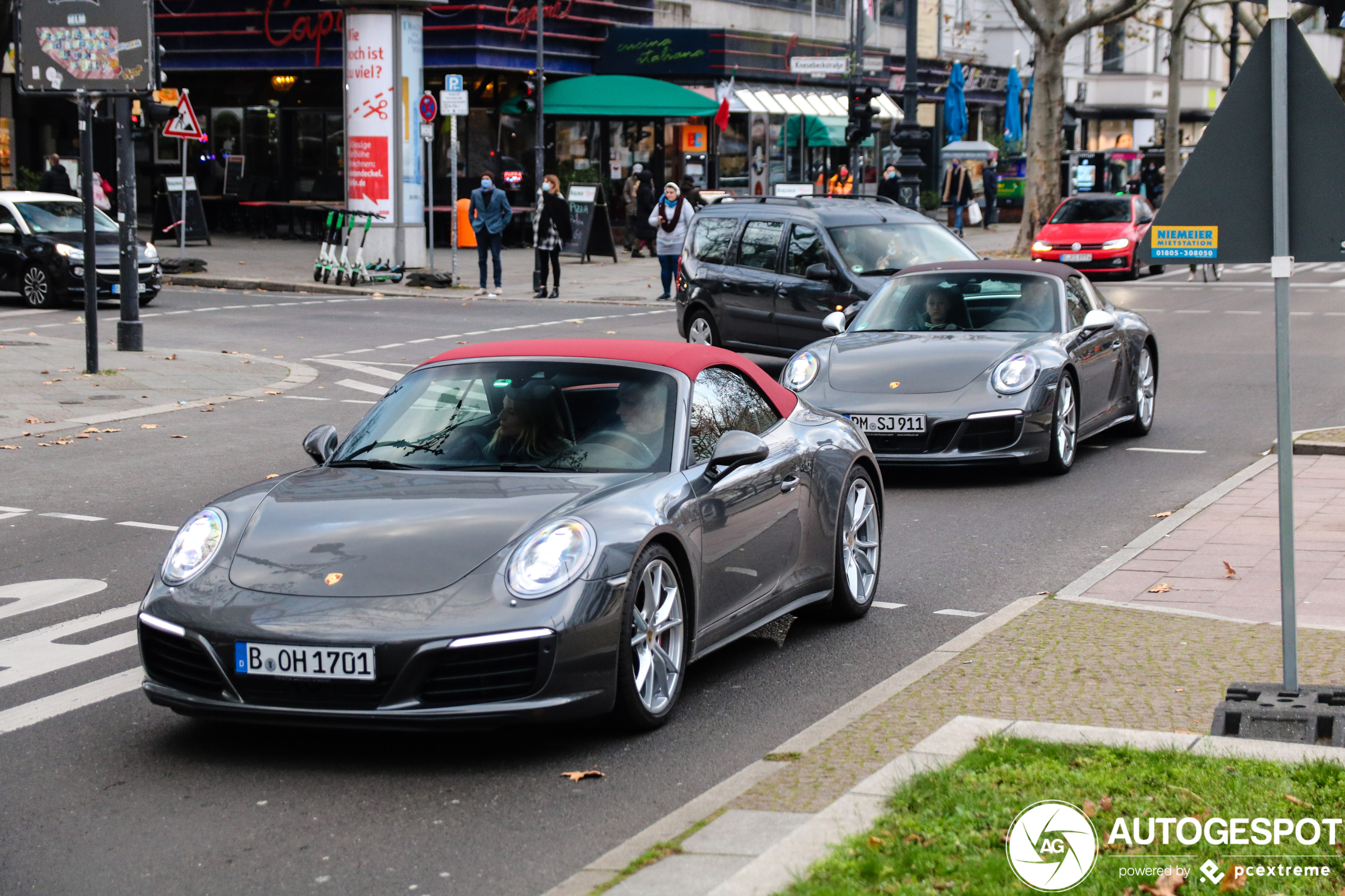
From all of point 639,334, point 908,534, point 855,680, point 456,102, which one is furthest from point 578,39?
point 855,680

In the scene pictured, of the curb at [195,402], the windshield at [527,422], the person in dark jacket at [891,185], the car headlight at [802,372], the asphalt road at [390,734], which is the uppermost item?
the person in dark jacket at [891,185]

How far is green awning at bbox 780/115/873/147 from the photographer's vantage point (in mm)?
46906

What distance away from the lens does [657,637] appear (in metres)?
5.89

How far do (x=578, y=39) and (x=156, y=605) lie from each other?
3753 cm

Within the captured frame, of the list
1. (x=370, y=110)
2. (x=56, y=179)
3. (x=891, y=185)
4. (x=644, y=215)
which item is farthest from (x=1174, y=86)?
(x=56, y=179)

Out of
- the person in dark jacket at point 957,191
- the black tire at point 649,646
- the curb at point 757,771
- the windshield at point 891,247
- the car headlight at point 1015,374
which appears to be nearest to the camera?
the curb at point 757,771

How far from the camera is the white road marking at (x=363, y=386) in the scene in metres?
16.4

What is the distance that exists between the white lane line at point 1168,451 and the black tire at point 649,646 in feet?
24.9

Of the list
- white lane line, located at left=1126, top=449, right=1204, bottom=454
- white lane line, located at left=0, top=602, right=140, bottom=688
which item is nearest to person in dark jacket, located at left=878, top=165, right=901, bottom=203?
white lane line, located at left=1126, top=449, right=1204, bottom=454

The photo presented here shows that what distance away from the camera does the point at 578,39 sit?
41.7 metres

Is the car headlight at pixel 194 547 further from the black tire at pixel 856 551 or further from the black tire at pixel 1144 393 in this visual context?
the black tire at pixel 1144 393

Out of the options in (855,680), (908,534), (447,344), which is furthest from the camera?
(447,344)

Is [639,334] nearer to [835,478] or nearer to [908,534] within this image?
[908,534]

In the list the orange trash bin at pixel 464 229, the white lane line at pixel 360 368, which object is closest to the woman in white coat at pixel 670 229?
the white lane line at pixel 360 368
